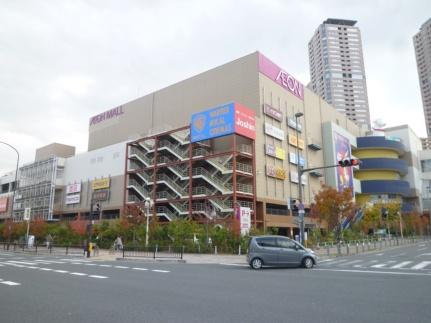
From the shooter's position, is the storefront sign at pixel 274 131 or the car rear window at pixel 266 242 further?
the storefront sign at pixel 274 131

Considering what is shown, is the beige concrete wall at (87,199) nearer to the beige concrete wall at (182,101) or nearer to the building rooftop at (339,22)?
the beige concrete wall at (182,101)

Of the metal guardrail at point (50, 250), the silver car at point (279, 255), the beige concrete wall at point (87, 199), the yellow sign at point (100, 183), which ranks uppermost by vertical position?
the yellow sign at point (100, 183)

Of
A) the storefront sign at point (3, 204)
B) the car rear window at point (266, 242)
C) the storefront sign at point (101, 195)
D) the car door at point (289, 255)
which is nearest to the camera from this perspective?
the car door at point (289, 255)

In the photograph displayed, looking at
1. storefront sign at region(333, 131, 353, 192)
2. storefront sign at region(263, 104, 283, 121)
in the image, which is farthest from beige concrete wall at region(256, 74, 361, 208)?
storefront sign at region(333, 131, 353, 192)

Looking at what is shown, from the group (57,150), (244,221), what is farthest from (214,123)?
(57,150)

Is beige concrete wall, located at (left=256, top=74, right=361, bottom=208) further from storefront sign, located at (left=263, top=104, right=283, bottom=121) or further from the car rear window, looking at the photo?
the car rear window

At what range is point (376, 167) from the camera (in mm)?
81625

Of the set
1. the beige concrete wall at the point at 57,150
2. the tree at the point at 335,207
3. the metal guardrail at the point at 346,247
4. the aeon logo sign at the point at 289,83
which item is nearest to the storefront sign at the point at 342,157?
the aeon logo sign at the point at 289,83

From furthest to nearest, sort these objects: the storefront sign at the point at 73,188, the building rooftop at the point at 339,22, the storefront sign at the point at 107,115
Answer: the building rooftop at the point at 339,22, the storefront sign at the point at 107,115, the storefront sign at the point at 73,188

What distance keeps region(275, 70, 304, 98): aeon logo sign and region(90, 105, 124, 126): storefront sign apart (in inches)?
1292

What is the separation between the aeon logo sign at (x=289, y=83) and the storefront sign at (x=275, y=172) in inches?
582

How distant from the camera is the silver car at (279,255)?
17.6 meters

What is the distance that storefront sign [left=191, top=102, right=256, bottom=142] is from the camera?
153ft

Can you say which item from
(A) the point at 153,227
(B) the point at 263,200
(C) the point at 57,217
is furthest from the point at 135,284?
(C) the point at 57,217
